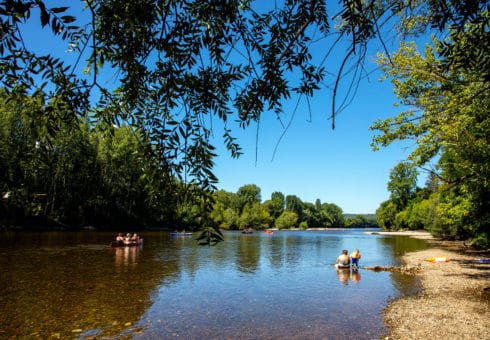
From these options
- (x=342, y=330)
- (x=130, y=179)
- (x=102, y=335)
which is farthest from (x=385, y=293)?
(x=130, y=179)

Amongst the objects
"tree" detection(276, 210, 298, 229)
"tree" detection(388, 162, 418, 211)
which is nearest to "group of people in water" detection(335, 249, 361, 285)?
"tree" detection(388, 162, 418, 211)

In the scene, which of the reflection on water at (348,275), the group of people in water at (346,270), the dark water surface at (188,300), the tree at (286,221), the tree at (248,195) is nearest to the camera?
the dark water surface at (188,300)

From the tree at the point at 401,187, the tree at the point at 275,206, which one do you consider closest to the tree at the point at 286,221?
the tree at the point at 275,206

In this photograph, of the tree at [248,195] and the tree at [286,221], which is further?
the tree at [286,221]

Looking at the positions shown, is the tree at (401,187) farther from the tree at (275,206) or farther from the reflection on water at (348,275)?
the reflection on water at (348,275)

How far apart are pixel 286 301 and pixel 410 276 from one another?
995 cm

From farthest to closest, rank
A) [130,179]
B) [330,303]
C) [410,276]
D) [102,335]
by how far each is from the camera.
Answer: [130,179], [410,276], [330,303], [102,335]

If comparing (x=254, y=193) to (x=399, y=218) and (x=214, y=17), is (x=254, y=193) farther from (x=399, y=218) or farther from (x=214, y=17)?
(x=214, y=17)

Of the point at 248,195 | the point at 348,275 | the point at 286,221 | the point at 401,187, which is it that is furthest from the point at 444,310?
the point at 286,221

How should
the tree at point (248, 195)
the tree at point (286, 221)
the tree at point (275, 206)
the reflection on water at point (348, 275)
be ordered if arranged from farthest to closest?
the tree at point (275, 206), the tree at point (286, 221), the tree at point (248, 195), the reflection on water at point (348, 275)

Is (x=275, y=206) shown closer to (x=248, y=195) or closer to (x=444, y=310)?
(x=248, y=195)

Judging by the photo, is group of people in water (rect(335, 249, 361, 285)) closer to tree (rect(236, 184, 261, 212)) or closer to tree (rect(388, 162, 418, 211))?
tree (rect(388, 162, 418, 211))

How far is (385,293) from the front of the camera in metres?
15.5

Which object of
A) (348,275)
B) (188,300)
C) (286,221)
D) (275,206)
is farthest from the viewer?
(275,206)
